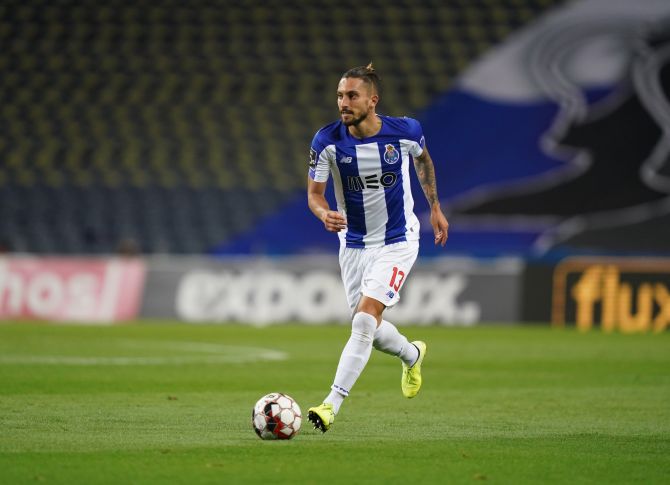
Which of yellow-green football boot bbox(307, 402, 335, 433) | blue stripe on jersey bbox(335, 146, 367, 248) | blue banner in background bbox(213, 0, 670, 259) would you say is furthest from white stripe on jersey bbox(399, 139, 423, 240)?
blue banner in background bbox(213, 0, 670, 259)

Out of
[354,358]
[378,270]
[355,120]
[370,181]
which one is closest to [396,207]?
[370,181]

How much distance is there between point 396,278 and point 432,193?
2.82ft

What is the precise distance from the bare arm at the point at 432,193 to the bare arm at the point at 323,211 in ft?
2.97

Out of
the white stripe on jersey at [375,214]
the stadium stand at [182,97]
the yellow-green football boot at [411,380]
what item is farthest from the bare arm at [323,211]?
the stadium stand at [182,97]

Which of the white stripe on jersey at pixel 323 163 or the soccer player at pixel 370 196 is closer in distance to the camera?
the soccer player at pixel 370 196

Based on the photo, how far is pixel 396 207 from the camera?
866 cm

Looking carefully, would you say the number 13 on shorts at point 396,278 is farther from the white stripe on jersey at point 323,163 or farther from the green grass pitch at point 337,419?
the green grass pitch at point 337,419

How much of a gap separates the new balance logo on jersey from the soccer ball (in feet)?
5.87

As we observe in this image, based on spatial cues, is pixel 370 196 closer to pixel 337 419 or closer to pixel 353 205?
pixel 353 205

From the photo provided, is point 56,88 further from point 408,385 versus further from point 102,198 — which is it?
point 408,385

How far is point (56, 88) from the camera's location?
98.8 feet

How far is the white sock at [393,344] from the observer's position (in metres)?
8.73

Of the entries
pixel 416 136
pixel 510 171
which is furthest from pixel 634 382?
pixel 510 171

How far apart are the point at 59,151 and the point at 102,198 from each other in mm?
1999
